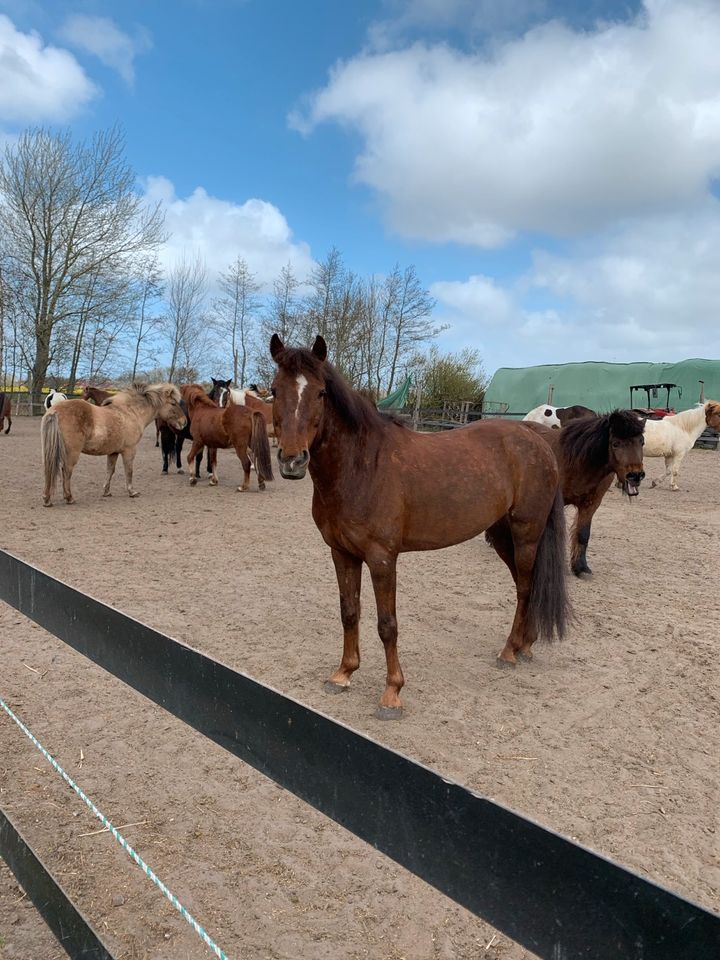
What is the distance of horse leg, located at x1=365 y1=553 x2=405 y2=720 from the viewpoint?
3408 mm

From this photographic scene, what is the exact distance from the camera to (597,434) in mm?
6078

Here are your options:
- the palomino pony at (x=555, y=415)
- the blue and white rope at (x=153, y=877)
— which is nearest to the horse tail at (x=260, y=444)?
the palomino pony at (x=555, y=415)

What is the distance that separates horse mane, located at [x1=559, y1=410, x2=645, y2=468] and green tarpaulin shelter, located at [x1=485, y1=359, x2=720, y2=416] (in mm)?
16156

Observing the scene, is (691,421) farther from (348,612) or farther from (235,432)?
(348,612)

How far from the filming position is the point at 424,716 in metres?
3.46

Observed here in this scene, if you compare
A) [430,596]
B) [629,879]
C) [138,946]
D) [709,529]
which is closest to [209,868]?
[138,946]

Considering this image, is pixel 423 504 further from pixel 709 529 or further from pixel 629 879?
pixel 709 529

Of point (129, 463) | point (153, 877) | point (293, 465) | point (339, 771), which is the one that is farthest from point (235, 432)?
point (339, 771)

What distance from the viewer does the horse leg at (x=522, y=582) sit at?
13.8 ft

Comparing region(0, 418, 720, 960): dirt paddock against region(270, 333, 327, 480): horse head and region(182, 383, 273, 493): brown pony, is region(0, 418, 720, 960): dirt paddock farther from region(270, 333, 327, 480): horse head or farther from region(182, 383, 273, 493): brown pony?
region(182, 383, 273, 493): brown pony

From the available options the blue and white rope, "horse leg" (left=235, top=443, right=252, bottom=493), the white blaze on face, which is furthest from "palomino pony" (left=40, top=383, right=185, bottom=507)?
the blue and white rope

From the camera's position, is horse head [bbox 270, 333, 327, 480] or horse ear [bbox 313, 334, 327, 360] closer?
horse head [bbox 270, 333, 327, 480]

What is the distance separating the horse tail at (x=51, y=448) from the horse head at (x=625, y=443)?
6966mm

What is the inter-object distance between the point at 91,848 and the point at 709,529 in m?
8.80
